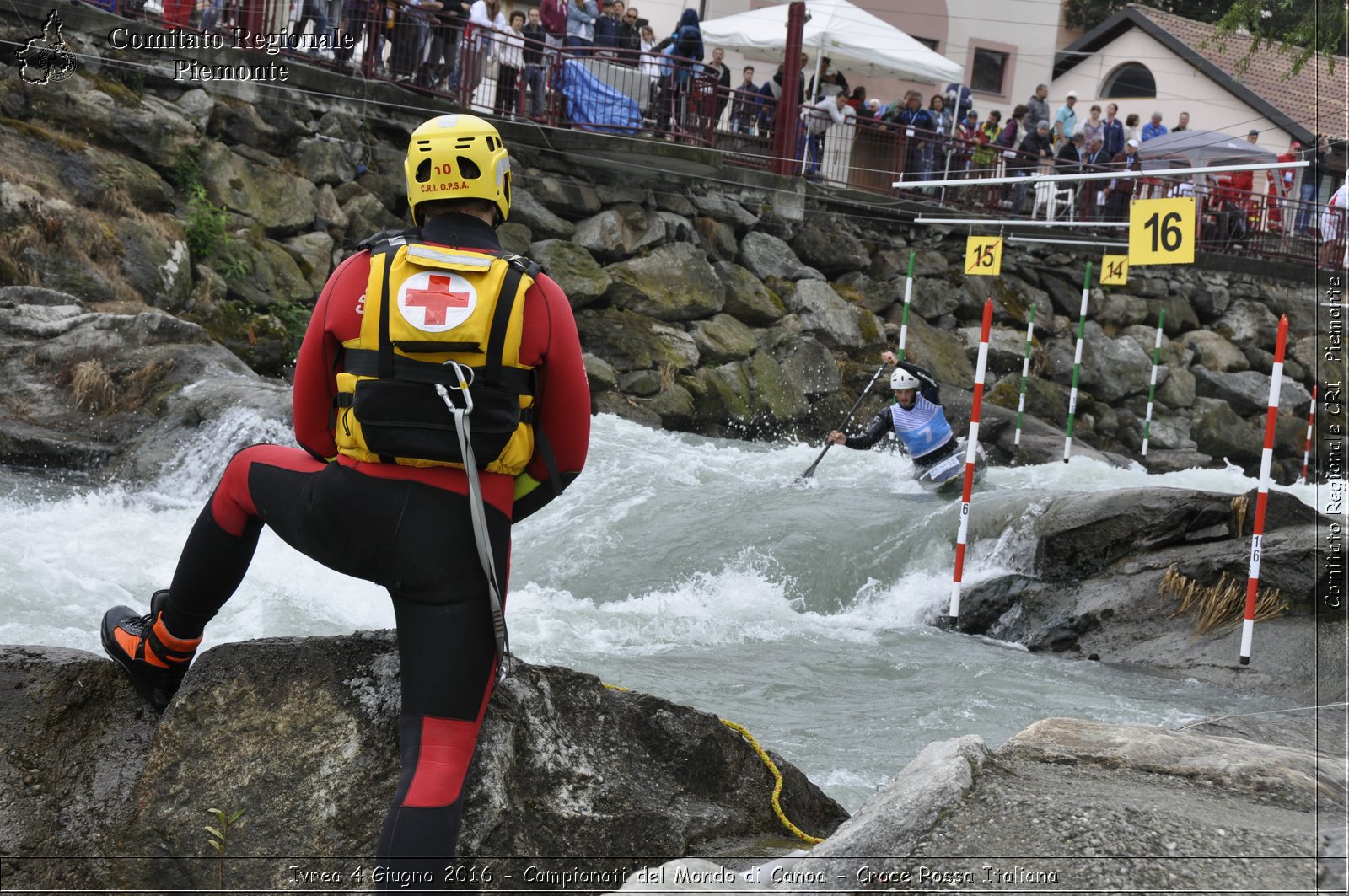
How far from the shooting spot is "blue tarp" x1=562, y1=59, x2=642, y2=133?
51.0 ft

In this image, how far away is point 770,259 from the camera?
1708cm

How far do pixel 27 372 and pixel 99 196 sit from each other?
2715mm

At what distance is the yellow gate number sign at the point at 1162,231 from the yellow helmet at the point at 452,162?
879cm

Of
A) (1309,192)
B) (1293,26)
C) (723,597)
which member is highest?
(1309,192)

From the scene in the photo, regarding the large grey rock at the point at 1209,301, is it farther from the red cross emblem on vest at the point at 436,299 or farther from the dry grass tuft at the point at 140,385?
the red cross emblem on vest at the point at 436,299

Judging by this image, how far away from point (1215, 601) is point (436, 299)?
6609 millimetres

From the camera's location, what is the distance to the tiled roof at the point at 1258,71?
138 inches

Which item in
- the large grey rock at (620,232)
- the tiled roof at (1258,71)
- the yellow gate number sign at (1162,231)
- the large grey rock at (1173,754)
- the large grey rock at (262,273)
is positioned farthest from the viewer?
the large grey rock at (620,232)

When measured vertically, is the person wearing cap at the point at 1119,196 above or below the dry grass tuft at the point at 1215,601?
above

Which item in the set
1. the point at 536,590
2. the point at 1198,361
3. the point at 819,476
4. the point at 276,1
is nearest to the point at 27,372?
the point at 536,590

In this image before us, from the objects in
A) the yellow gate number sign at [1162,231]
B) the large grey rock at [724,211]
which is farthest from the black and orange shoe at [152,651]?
the large grey rock at [724,211]

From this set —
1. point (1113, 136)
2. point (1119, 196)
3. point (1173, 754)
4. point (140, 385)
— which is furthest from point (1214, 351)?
point (1173, 754)

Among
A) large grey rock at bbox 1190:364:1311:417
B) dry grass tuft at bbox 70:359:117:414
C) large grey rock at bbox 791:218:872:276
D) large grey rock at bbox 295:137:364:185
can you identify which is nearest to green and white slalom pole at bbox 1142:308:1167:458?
large grey rock at bbox 1190:364:1311:417

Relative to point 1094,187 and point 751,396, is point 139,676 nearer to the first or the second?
point 751,396
